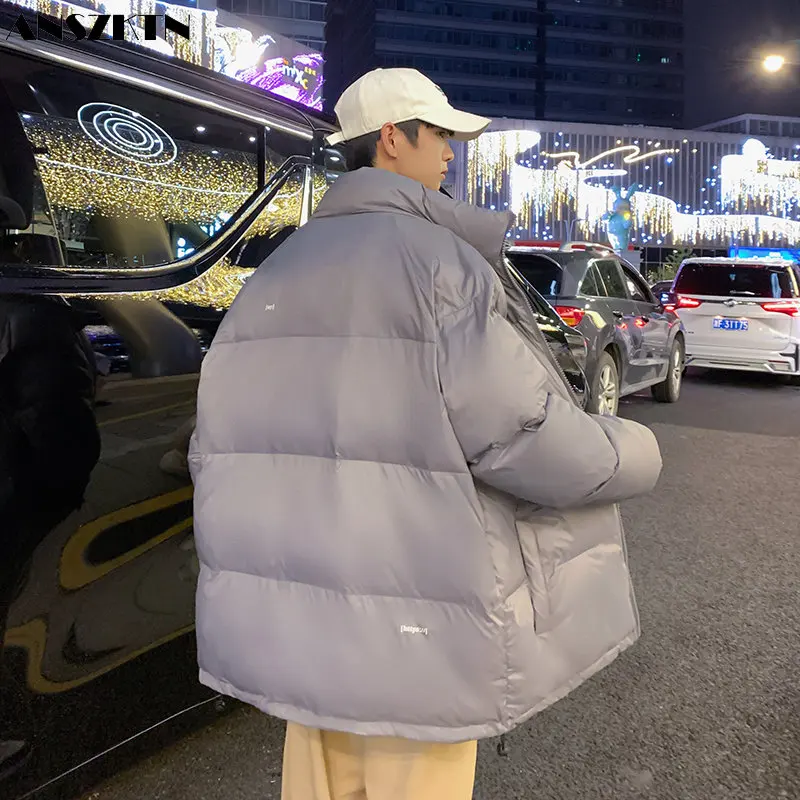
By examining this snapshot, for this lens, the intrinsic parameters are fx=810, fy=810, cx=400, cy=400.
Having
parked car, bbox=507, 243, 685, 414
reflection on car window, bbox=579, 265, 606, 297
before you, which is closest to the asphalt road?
parked car, bbox=507, 243, 685, 414

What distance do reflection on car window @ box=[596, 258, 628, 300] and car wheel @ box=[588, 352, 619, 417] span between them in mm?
712

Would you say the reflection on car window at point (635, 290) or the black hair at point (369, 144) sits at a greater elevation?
the reflection on car window at point (635, 290)

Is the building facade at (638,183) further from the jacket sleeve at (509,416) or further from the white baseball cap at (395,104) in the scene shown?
the jacket sleeve at (509,416)

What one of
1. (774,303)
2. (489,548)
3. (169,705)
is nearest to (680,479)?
(169,705)

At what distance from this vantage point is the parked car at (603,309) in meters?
7.10

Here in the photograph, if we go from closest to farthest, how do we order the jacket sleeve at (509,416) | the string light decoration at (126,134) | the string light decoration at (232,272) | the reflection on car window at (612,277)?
the jacket sleeve at (509,416) → the string light decoration at (126,134) → the string light decoration at (232,272) → the reflection on car window at (612,277)

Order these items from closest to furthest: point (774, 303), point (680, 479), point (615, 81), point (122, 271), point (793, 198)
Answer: point (122, 271), point (680, 479), point (774, 303), point (793, 198), point (615, 81)

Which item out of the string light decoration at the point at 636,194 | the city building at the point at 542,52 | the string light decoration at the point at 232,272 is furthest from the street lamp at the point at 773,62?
the city building at the point at 542,52

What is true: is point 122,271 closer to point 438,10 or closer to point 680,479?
point 680,479

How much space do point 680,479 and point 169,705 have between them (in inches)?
182

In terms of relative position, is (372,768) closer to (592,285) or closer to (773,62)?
(592,285)

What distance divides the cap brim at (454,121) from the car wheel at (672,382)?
8483mm

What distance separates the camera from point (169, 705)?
220cm

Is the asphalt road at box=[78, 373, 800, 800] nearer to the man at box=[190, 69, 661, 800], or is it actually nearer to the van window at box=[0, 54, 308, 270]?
the man at box=[190, 69, 661, 800]
